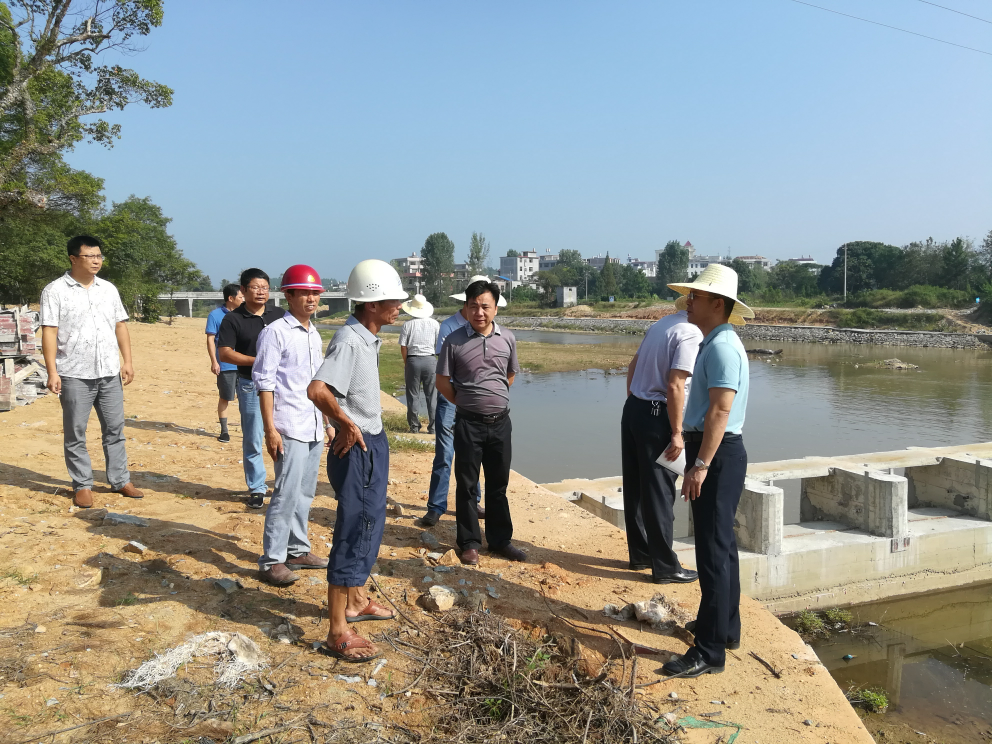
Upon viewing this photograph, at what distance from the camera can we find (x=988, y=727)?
4715 mm

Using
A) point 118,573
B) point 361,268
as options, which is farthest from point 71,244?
point 361,268

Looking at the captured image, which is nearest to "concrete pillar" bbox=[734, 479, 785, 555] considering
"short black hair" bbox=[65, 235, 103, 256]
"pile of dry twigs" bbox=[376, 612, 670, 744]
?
"pile of dry twigs" bbox=[376, 612, 670, 744]

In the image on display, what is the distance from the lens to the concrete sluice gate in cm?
630

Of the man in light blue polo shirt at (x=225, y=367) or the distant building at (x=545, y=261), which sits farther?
the distant building at (x=545, y=261)

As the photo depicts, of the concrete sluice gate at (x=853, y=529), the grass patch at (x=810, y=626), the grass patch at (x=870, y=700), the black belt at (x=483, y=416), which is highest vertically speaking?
the black belt at (x=483, y=416)

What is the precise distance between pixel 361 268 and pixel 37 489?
3.86 meters

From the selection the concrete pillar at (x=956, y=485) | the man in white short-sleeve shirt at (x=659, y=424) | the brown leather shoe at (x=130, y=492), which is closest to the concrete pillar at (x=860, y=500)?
the concrete pillar at (x=956, y=485)

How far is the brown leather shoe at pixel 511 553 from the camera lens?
15.8 ft

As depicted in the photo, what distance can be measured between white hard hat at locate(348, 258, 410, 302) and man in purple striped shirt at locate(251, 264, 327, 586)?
75cm

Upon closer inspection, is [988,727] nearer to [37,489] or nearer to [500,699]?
[500,699]

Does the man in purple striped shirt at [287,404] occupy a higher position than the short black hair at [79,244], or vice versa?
→ the short black hair at [79,244]

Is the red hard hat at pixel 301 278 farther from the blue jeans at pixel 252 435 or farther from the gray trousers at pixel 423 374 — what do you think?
the gray trousers at pixel 423 374

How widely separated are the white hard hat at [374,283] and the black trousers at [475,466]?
5.28 feet

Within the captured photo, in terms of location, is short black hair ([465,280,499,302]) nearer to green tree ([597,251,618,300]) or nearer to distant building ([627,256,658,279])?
green tree ([597,251,618,300])
